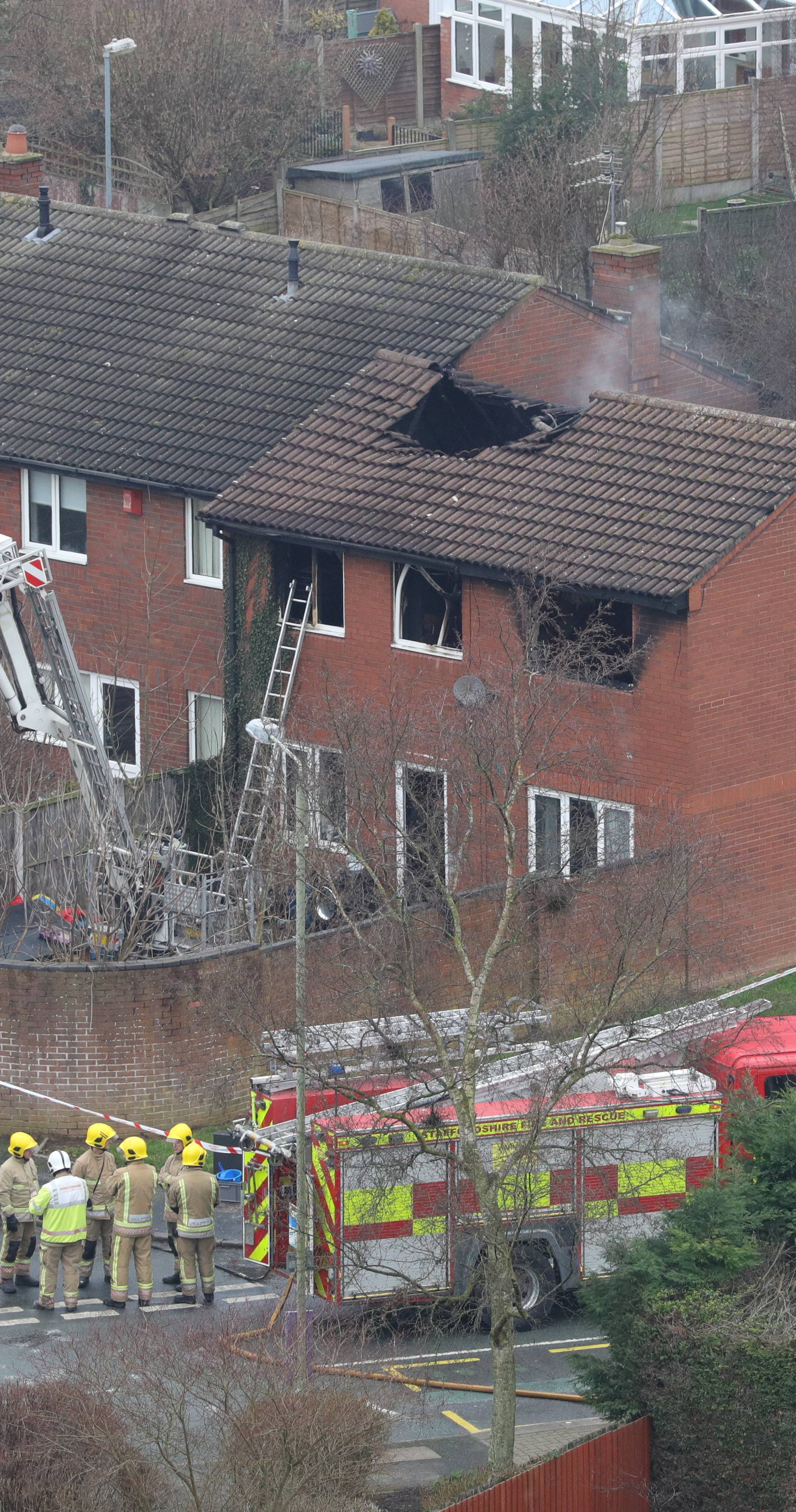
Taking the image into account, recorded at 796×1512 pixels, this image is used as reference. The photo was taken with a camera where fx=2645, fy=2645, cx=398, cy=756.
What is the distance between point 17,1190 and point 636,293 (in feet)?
53.9

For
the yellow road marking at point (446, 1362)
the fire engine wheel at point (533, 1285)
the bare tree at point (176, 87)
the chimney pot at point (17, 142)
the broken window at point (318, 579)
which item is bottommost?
the yellow road marking at point (446, 1362)

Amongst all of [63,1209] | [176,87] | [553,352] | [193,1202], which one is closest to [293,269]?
[553,352]

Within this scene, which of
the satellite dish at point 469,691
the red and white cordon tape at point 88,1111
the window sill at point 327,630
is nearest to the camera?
the red and white cordon tape at point 88,1111

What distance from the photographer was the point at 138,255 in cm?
3481

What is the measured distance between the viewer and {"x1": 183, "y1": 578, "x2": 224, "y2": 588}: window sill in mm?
31281

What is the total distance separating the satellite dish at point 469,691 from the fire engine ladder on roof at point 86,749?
3.72 m

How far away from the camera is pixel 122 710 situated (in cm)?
3238

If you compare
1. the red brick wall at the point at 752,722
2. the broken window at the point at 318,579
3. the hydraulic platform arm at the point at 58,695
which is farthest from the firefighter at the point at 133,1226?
the broken window at the point at 318,579

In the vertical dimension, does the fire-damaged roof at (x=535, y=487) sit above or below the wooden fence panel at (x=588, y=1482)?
above

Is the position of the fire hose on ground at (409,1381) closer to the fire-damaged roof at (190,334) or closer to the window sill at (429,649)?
the window sill at (429,649)

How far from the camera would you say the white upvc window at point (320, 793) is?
68.8 feet

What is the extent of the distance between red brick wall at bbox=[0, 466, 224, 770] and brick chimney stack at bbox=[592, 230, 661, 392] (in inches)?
251

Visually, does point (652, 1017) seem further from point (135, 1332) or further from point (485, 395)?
point (485, 395)

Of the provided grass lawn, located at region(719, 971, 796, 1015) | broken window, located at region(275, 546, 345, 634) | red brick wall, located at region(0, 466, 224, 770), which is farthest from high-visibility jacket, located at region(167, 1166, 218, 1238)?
red brick wall, located at region(0, 466, 224, 770)
